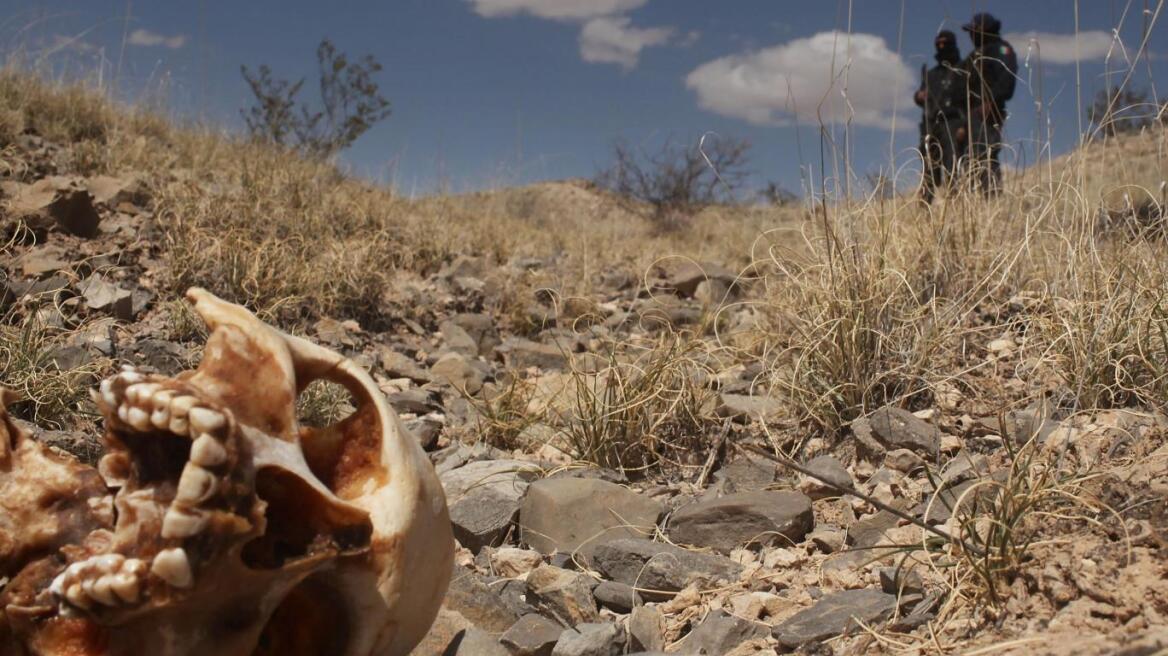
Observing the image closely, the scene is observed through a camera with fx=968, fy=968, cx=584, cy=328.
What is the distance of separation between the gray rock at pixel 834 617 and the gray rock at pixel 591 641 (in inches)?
13.8

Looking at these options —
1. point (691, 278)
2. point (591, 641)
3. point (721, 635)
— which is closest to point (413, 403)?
point (591, 641)

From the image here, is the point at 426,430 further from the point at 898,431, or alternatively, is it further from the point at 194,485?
the point at 194,485

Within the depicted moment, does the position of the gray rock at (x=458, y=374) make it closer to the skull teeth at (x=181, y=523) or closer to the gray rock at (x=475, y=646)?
the gray rock at (x=475, y=646)

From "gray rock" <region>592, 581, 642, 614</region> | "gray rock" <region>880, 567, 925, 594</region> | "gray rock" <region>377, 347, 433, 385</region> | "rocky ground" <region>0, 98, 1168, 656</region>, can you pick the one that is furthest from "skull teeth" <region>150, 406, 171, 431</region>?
"gray rock" <region>377, 347, 433, 385</region>

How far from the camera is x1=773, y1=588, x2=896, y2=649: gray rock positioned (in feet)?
6.57

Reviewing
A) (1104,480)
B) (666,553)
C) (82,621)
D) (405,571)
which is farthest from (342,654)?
(1104,480)

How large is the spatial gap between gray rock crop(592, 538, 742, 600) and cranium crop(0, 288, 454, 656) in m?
0.86

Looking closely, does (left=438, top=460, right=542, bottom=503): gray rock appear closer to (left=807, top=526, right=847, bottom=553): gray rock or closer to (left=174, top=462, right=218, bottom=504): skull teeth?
(left=807, top=526, right=847, bottom=553): gray rock

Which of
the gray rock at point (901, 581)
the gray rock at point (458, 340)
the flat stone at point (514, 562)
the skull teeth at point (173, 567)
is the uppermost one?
the skull teeth at point (173, 567)

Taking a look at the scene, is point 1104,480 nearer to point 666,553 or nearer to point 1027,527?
point 1027,527

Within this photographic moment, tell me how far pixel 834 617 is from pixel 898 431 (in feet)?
3.76

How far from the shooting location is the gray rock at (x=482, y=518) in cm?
285

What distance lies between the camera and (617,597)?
242cm

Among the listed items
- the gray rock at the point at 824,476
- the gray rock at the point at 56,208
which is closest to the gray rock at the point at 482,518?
the gray rock at the point at 824,476
